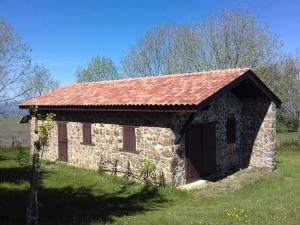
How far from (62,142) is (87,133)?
223cm

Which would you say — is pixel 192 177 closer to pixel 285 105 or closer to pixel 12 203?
pixel 12 203

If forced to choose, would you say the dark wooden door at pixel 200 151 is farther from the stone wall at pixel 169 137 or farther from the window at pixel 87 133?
the window at pixel 87 133

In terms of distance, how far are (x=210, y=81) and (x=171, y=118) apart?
8.15 ft

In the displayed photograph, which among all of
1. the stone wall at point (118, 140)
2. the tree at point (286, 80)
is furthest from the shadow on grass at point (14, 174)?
the tree at point (286, 80)

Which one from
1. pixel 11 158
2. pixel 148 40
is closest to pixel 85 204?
pixel 11 158

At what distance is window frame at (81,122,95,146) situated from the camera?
1630 centimetres

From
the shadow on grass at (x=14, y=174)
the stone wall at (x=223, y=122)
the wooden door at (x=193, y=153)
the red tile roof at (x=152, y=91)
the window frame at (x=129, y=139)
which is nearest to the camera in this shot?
the red tile roof at (x=152, y=91)

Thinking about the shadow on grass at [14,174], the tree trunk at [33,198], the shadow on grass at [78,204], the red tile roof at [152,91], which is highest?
the red tile roof at [152,91]

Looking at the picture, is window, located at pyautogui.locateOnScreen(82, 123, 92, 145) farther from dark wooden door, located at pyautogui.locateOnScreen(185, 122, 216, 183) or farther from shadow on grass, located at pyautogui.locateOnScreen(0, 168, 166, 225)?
dark wooden door, located at pyautogui.locateOnScreen(185, 122, 216, 183)

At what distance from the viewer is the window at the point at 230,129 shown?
1638cm

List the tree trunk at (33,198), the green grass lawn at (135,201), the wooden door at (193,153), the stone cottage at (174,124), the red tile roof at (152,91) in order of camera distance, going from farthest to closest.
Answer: the wooden door at (193,153)
the stone cottage at (174,124)
the red tile roof at (152,91)
the green grass lawn at (135,201)
the tree trunk at (33,198)

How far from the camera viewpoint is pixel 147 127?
13.6 m

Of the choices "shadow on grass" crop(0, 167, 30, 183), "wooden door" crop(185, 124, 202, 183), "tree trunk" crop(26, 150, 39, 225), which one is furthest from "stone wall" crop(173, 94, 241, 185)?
"tree trunk" crop(26, 150, 39, 225)

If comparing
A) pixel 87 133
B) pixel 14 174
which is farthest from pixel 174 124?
pixel 14 174
